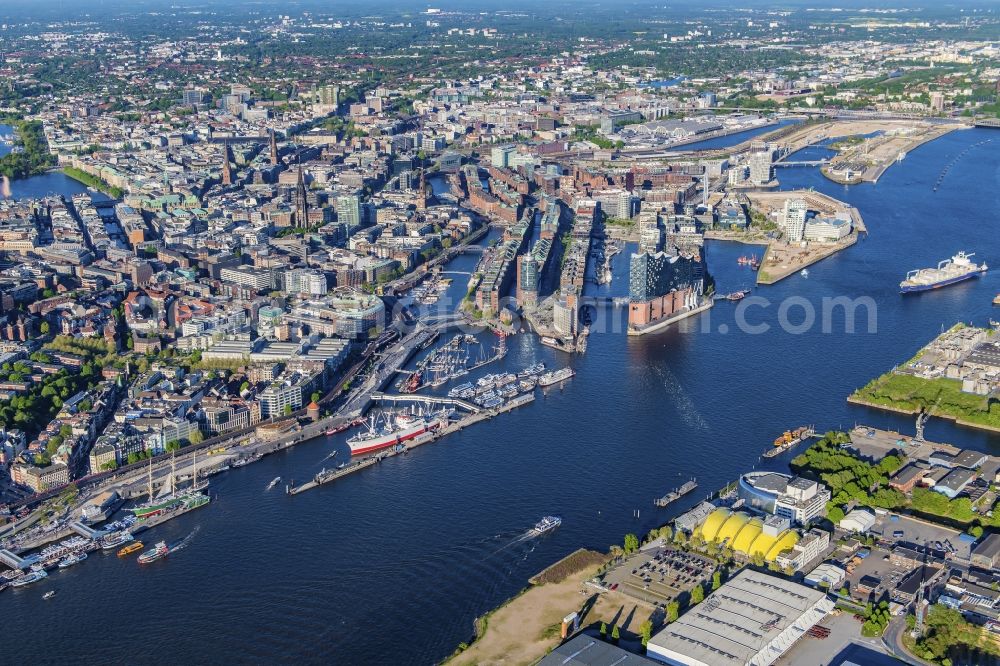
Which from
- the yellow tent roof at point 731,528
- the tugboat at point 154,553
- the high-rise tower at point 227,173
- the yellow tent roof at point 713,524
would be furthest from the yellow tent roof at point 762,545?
the high-rise tower at point 227,173

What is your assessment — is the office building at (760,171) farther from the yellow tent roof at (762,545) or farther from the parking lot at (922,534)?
the yellow tent roof at (762,545)

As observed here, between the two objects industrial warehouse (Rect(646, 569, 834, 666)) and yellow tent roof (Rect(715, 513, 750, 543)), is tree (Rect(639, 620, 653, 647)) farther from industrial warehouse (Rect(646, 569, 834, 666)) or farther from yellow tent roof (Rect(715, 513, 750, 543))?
yellow tent roof (Rect(715, 513, 750, 543))

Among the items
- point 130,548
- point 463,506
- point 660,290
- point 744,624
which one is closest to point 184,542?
point 130,548

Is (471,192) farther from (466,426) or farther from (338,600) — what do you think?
(338,600)

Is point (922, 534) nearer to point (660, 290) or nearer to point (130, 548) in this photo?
point (660, 290)

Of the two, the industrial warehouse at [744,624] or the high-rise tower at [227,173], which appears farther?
the high-rise tower at [227,173]

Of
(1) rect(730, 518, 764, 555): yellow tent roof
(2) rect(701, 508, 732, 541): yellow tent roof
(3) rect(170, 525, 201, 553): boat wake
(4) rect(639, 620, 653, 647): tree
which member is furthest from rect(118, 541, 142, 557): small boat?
(1) rect(730, 518, 764, 555): yellow tent roof
